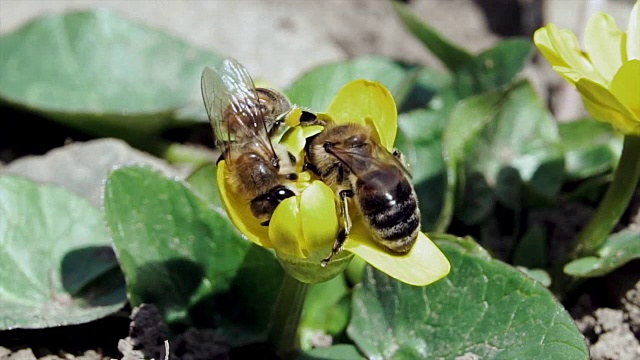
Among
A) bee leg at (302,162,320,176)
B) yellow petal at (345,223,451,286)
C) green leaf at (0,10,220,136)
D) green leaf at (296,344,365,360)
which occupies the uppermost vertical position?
bee leg at (302,162,320,176)

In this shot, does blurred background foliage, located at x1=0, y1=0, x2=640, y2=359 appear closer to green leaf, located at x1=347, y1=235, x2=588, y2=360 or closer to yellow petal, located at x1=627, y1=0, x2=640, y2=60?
green leaf, located at x1=347, y1=235, x2=588, y2=360

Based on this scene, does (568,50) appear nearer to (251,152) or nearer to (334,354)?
(251,152)

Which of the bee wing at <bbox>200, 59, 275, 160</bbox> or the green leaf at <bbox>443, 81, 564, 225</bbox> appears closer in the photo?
the bee wing at <bbox>200, 59, 275, 160</bbox>

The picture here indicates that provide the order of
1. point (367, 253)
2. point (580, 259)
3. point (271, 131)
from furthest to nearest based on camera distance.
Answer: point (580, 259) → point (271, 131) → point (367, 253)

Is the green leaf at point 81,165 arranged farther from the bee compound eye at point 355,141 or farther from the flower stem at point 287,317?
the bee compound eye at point 355,141

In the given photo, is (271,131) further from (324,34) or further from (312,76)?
(324,34)

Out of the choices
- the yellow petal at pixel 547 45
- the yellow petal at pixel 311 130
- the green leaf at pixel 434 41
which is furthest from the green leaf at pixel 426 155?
the yellow petal at pixel 311 130

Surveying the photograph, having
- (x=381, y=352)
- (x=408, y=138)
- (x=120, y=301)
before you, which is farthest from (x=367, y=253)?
(x=408, y=138)

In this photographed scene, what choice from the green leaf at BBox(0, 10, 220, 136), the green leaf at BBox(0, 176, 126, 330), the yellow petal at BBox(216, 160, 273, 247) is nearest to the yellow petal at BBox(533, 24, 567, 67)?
the yellow petal at BBox(216, 160, 273, 247)
